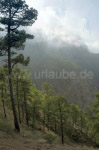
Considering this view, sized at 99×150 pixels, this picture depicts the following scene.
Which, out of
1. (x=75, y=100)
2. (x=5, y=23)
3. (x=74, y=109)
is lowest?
(x=75, y=100)

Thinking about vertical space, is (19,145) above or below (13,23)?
below

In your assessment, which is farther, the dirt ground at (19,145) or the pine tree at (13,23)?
the pine tree at (13,23)

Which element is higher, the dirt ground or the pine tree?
the pine tree

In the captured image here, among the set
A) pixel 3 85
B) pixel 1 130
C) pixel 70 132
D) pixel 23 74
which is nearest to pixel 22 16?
pixel 1 130

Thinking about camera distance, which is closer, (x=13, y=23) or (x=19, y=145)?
(x=19, y=145)

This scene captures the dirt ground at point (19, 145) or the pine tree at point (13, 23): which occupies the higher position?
the pine tree at point (13, 23)

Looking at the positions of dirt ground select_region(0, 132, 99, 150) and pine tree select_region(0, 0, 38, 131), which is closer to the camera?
dirt ground select_region(0, 132, 99, 150)

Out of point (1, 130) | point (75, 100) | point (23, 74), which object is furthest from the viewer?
point (75, 100)

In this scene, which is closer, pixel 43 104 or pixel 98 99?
pixel 98 99

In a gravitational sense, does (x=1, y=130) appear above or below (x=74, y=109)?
above

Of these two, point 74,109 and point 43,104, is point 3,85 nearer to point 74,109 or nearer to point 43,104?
point 43,104

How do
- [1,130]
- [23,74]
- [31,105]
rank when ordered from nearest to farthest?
1. [1,130]
2. [23,74]
3. [31,105]

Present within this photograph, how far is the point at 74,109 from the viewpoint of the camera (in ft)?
160

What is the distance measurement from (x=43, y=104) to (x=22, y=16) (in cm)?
2418
